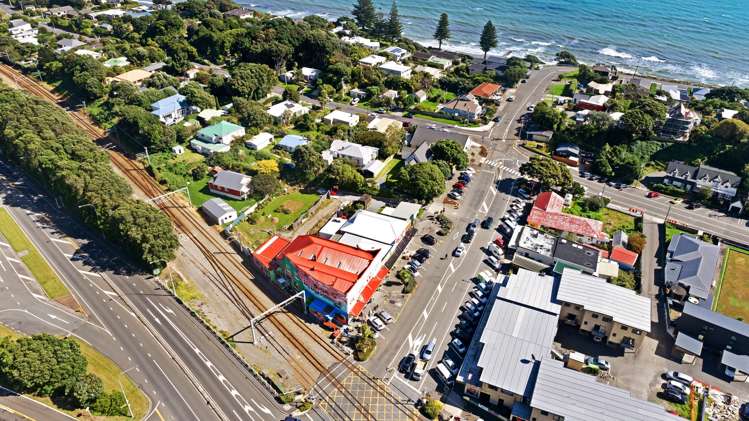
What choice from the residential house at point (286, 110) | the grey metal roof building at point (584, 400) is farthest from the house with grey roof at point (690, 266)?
the residential house at point (286, 110)

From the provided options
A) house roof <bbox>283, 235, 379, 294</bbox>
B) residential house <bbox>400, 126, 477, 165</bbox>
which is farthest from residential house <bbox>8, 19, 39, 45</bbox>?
house roof <bbox>283, 235, 379, 294</bbox>

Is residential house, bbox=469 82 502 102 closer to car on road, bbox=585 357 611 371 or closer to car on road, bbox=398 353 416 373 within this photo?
car on road, bbox=585 357 611 371

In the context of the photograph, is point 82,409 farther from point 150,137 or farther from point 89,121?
point 89,121

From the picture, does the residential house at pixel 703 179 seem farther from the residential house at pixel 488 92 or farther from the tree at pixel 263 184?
the tree at pixel 263 184

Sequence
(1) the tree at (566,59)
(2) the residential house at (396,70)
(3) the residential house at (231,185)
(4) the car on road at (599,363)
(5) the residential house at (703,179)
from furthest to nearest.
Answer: (1) the tree at (566,59) < (2) the residential house at (396,70) < (5) the residential house at (703,179) < (3) the residential house at (231,185) < (4) the car on road at (599,363)

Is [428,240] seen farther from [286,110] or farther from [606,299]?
[286,110]

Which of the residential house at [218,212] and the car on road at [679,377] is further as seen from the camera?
the residential house at [218,212]
